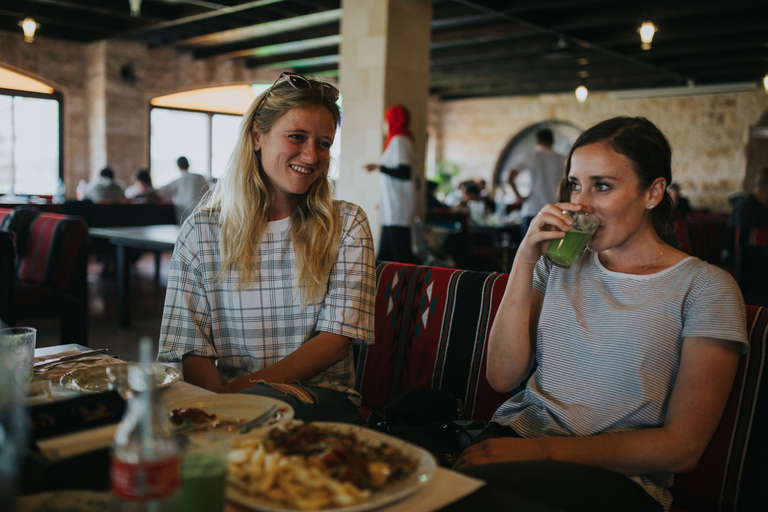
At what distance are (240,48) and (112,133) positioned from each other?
2442mm

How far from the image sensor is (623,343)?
4.25ft

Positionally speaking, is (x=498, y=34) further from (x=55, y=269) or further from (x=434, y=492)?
(x=434, y=492)

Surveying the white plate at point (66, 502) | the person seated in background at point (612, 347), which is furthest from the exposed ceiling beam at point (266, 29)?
the white plate at point (66, 502)

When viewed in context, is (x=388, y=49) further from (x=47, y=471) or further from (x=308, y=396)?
(x=47, y=471)

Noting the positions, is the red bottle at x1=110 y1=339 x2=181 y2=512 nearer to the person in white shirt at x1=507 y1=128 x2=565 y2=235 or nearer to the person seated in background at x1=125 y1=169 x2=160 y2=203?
the person in white shirt at x1=507 y1=128 x2=565 y2=235

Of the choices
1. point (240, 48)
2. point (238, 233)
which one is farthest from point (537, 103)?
point (238, 233)

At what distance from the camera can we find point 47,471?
2.44 ft

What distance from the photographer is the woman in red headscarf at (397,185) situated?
4.90 meters

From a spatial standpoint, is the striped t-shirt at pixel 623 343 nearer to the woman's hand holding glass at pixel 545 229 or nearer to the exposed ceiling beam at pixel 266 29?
the woman's hand holding glass at pixel 545 229

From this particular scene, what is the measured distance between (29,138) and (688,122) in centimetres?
1167

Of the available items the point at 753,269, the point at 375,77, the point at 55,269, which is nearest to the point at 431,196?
the point at 375,77

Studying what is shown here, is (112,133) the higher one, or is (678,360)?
(112,133)

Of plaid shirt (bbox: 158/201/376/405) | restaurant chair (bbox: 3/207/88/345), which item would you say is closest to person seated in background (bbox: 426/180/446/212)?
restaurant chair (bbox: 3/207/88/345)

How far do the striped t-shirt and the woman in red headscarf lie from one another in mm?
3577
